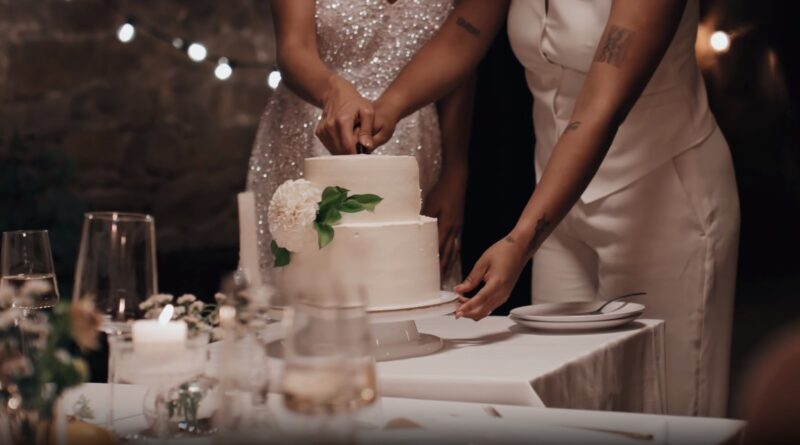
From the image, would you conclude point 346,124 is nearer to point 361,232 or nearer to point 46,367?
point 361,232

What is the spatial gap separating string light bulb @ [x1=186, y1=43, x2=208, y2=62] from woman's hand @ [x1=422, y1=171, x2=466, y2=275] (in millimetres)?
2923

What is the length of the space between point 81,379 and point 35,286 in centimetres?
11

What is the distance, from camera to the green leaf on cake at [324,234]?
6.49 feet

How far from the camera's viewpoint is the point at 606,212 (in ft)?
8.48

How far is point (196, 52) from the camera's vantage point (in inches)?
226

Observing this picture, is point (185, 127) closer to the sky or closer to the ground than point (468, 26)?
closer to the sky

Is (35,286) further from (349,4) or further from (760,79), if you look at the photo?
(760,79)

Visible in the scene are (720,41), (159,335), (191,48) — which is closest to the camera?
(159,335)

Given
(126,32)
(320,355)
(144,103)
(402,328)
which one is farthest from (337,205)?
(144,103)

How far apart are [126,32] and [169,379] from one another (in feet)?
14.7

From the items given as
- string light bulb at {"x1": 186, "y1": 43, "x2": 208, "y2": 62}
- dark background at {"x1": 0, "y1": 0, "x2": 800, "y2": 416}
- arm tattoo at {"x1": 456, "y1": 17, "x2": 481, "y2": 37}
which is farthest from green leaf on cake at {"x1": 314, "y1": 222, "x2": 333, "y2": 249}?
string light bulb at {"x1": 186, "y1": 43, "x2": 208, "y2": 62}

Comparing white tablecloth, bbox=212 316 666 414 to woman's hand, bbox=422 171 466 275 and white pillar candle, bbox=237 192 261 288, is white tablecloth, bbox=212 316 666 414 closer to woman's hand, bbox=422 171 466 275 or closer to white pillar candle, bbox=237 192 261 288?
white pillar candle, bbox=237 192 261 288

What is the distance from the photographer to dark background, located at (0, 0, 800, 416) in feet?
16.5

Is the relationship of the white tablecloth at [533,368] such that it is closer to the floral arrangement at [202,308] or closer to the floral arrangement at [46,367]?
the floral arrangement at [202,308]
